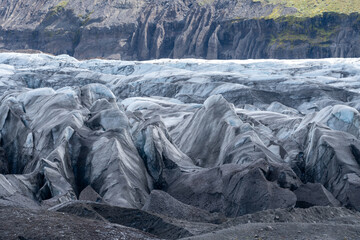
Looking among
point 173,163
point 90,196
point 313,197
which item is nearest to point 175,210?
point 90,196

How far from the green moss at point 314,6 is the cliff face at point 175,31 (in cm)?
236

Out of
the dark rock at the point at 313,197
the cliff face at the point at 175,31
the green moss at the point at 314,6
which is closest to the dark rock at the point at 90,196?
the dark rock at the point at 313,197

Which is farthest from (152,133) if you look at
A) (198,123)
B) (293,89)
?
(293,89)

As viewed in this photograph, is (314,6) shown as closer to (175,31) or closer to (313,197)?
(175,31)

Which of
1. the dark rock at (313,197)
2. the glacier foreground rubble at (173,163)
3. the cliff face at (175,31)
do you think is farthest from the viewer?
the cliff face at (175,31)

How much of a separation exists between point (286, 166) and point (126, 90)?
43.2 metres

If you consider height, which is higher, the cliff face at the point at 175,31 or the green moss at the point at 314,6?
the green moss at the point at 314,6

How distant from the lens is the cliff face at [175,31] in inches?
A: 4264

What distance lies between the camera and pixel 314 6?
12162 cm

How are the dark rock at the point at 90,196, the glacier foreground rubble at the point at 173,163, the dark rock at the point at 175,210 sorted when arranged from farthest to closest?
the dark rock at the point at 90,196, the glacier foreground rubble at the point at 173,163, the dark rock at the point at 175,210

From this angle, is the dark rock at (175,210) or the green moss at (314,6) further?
the green moss at (314,6)

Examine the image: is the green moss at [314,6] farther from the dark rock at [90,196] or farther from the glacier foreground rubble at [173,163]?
the dark rock at [90,196]

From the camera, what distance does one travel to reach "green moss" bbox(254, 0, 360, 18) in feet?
374

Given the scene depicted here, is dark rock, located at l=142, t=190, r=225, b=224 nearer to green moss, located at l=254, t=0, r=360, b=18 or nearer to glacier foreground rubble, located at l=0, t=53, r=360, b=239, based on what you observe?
glacier foreground rubble, located at l=0, t=53, r=360, b=239
